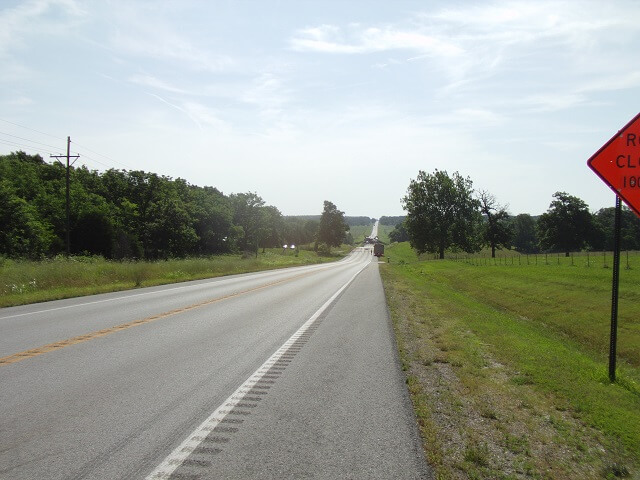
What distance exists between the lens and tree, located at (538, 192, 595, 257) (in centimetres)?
8475

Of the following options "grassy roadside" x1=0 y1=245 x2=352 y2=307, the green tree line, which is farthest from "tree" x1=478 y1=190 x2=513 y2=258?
"grassy roadside" x1=0 y1=245 x2=352 y2=307

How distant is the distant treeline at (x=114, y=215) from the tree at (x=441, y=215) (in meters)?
32.7

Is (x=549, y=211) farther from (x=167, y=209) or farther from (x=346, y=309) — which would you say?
(x=346, y=309)

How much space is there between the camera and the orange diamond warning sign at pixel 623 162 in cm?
688

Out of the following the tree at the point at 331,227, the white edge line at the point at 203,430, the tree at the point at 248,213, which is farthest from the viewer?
the tree at the point at 331,227

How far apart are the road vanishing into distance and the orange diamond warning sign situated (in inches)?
166

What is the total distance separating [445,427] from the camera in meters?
4.94

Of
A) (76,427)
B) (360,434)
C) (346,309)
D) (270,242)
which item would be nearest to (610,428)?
(360,434)

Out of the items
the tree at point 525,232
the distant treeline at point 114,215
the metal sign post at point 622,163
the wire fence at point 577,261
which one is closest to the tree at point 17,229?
the distant treeline at point 114,215

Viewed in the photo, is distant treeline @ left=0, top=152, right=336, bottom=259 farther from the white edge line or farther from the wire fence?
the wire fence

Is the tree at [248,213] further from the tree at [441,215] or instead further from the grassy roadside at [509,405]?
the grassy roadside at [509,405]

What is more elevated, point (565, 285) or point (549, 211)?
point (549, 211)

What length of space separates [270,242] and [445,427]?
145889mm

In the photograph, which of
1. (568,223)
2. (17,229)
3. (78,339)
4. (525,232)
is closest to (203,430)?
(78,339)
